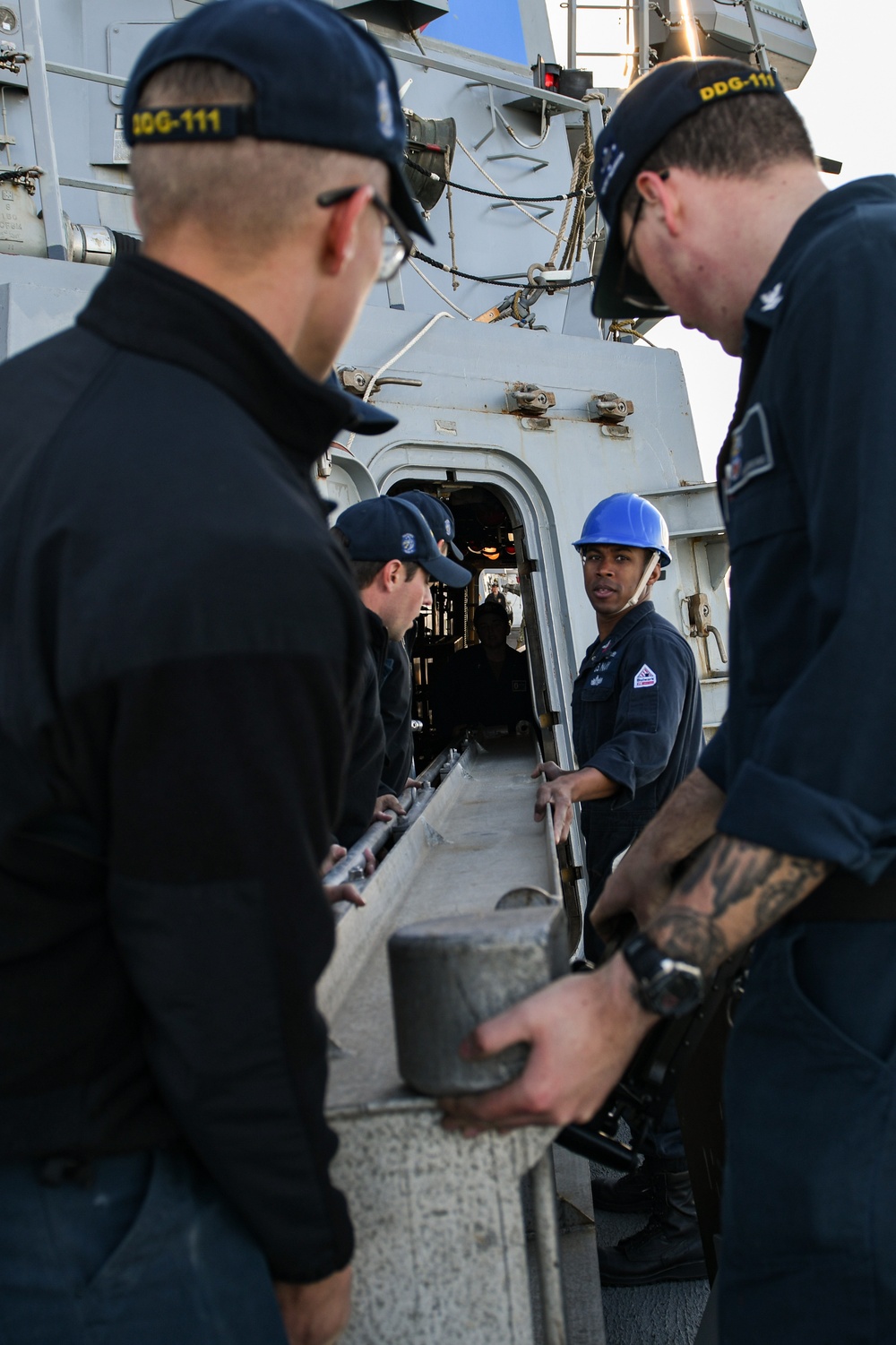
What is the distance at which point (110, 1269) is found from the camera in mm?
953

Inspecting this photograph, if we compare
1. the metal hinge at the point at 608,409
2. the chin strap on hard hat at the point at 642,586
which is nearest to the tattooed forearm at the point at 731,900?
the chin strap on hard hat at the point at 642,586

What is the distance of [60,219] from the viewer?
428 cm


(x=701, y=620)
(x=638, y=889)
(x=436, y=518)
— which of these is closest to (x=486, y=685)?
(x=701, y=620)

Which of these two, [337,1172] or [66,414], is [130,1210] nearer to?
[337,1172]

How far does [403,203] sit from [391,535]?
235 centimetres

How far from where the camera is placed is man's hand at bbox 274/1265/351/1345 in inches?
40.6

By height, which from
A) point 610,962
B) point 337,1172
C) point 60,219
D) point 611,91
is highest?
point 611,91

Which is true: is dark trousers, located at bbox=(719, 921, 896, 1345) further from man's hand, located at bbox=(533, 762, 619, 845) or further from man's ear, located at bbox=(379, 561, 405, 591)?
man's ear, located at bbox=(379, 561, 405, 591)

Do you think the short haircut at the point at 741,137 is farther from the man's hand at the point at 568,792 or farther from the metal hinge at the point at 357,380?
the metal hinge at the point at 357,380

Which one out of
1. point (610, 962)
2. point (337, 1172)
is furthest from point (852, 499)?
point (337, 1172)

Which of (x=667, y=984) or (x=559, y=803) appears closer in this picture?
(x=667, y=984)

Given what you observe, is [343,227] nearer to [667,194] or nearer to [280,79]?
[280,79]

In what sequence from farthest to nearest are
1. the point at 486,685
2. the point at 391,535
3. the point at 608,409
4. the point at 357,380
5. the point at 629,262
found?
the point at 486,685, the point at 608,409, the point at 357,380, the point at 391,535, the point at 629,262

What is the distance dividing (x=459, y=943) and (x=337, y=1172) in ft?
1.01
